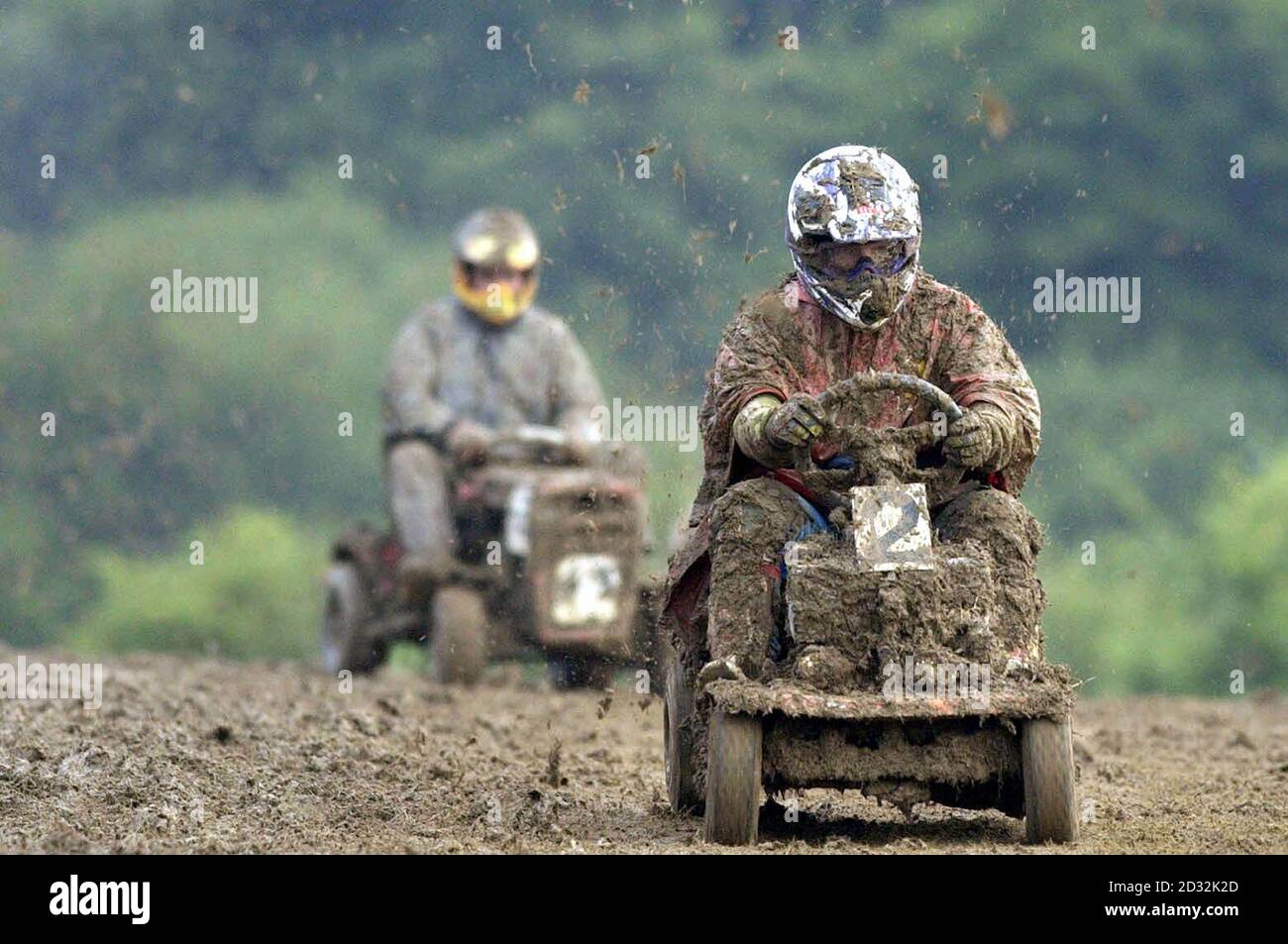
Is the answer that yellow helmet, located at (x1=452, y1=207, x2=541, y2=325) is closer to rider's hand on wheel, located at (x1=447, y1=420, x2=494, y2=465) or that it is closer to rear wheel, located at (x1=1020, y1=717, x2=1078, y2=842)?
rider's hand on wheel, located at (x1=447, y1=420, x2=494, y2=465)

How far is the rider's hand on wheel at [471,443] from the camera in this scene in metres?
14.1

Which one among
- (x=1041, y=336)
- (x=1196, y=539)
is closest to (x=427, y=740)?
(x=1196, y=539)

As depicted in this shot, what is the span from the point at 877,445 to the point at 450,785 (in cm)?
235

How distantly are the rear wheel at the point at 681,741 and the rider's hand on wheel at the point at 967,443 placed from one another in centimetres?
117

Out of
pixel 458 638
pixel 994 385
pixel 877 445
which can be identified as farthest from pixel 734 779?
pixel 458 638

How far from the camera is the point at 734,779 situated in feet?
21.8

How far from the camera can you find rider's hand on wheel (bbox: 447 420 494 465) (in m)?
14.1

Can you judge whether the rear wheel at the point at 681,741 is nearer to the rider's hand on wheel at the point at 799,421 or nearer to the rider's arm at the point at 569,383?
the rider's hand on wheel at the point at 799,421

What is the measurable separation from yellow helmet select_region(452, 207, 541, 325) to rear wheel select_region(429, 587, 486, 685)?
2374 millimetres

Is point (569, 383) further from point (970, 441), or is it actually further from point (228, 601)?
point (228, 601)

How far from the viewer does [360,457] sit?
92.6ft

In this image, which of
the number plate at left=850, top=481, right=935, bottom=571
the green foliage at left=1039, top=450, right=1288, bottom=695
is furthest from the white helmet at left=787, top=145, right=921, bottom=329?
the green foliage at left=1039, top=450, right=1288, bottom=695

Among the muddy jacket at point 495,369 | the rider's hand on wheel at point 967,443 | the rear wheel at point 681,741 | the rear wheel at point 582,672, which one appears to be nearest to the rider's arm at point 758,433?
the rider's hand on wheel at point 967,443

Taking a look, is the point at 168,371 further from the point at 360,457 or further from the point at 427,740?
the point at 427,740
